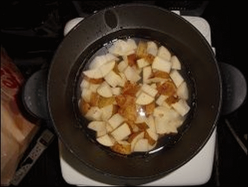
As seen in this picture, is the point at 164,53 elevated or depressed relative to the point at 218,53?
elevated

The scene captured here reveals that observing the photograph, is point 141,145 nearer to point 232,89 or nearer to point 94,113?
point 94,113

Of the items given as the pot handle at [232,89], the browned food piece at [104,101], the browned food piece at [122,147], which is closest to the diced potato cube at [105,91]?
the browned food piece at [104,101]

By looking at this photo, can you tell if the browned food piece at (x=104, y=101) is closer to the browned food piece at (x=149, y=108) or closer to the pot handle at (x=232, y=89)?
the browned food piece at (x=149, y=108)

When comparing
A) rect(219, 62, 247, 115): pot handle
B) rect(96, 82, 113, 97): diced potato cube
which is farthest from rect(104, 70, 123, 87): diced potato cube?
rect(219, 62, 247, 115): pot handle

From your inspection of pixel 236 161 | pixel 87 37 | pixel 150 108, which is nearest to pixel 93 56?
pixel 87 37

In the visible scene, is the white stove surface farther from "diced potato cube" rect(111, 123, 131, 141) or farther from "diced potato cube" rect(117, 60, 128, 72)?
"diced potato cube" rect(117, 60, 128, 72)

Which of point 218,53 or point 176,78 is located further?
point 218,53

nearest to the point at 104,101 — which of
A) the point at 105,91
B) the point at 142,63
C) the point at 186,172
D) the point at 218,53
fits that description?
the point at 105,91
